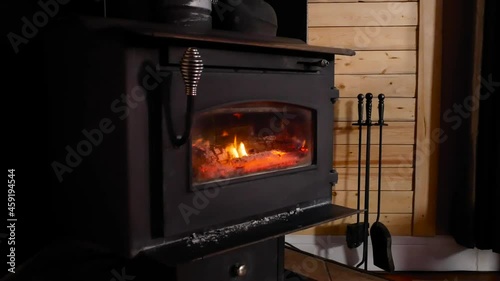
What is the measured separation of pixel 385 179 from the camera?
1972 mm

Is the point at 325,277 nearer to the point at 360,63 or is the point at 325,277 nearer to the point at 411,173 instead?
the point at 411,173

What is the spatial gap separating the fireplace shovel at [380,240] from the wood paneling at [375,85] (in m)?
0.12

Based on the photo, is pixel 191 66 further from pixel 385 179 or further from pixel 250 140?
pixel 385 179

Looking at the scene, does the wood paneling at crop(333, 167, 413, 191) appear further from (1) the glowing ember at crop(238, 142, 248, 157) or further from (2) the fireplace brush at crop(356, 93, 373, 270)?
(1) the glowing ember at crop(238, 142, 248, 157)

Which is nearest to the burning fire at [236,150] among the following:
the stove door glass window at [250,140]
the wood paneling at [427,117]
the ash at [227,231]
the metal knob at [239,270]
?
the stove door glass window at [250,140]

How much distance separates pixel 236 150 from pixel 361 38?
0.95 metres

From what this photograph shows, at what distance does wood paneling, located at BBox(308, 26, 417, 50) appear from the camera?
1.92 meters

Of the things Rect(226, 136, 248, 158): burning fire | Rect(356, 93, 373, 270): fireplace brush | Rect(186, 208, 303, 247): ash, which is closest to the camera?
Rect(186, 208, 303, 247): ash

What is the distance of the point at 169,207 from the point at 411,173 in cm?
126

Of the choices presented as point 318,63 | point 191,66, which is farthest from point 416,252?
point 191,66

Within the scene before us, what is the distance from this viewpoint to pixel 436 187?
77.8 inches

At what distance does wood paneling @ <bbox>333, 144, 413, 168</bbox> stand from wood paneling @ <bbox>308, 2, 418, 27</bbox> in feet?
1.66

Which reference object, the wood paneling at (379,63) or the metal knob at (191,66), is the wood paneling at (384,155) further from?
the metal knob at (191,66)

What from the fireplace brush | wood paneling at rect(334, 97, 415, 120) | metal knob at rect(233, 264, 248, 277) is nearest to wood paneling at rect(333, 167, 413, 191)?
the fireplace brush
